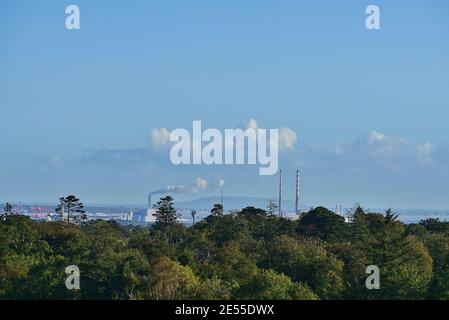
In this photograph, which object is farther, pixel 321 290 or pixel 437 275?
pixel 437 275

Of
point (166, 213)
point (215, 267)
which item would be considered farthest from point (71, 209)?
point (215, 267)

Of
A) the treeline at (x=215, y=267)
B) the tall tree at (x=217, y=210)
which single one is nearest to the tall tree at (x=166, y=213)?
the tall tree at (x=217, y=210)

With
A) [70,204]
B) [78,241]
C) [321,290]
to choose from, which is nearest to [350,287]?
[321,290]

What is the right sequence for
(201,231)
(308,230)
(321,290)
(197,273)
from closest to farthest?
1. (321,290)
2. (197,273)
3. (201,231)
4. (308,230)

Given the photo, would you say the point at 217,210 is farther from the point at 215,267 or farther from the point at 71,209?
the point at 215,267

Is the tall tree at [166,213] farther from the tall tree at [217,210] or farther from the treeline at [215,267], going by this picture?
the treeline at [215,267]

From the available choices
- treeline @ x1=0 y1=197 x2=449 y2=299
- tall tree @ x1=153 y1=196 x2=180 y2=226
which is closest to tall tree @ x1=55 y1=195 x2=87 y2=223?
tall tree @ x1=153 y1=196 x2=180 y2=226
